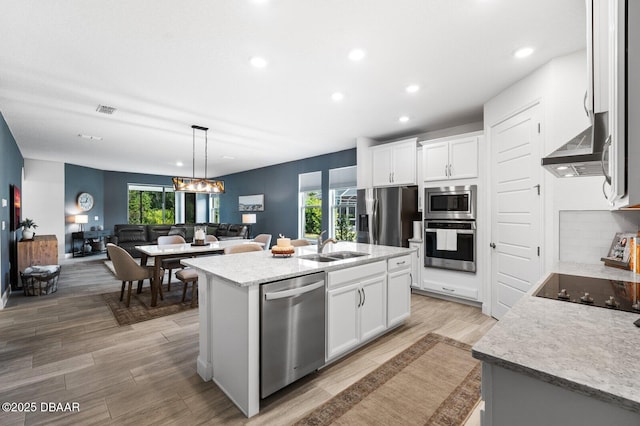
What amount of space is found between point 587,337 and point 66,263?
9.83 meters

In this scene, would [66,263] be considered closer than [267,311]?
No

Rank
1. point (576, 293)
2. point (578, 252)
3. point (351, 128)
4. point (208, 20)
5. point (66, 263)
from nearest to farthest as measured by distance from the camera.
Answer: point (576, 293) → point (208, 20) → point (578, 252) → point (351, 128) → point (66, 263)

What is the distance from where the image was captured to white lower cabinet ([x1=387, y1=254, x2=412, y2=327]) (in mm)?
2967

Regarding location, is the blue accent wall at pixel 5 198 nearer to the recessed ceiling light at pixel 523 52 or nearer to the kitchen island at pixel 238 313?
the kitchen island at pixel 238 313

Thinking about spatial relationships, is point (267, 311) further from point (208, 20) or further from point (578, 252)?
point (578, 252)

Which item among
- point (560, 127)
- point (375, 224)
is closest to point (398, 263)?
point (375, 224)

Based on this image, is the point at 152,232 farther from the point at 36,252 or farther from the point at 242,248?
the point at 242,248

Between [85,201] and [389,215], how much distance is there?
30.6 ft

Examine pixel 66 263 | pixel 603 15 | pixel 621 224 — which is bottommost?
pixel 66 263

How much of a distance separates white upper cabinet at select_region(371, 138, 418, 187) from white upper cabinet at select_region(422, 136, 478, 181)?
0.25 meters

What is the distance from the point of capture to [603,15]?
896mm

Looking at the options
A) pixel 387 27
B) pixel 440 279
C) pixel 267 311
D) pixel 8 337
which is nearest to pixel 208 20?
pixel 387 27

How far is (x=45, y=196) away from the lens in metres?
7.79

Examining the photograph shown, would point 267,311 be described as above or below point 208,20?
below
